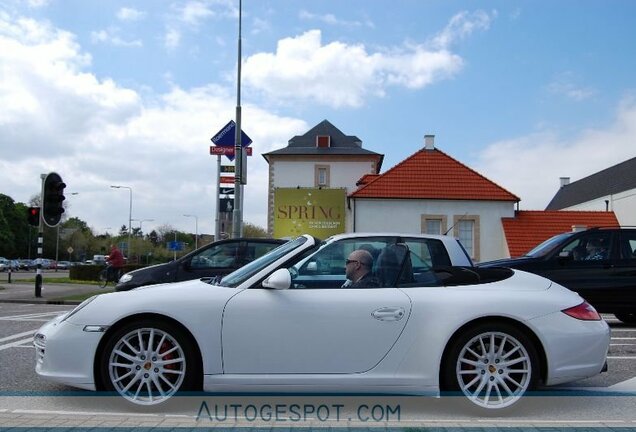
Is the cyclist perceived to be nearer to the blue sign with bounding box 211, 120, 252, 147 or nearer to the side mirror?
the blue sign with bounding box 211, 120, 252, 147

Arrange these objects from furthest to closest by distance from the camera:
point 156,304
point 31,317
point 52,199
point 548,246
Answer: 1. point 52,199
2. point 31,317
3. point 548,246
4. point 156,304

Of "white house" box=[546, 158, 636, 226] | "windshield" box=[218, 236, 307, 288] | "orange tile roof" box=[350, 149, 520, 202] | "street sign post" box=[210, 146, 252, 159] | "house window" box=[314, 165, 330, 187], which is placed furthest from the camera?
"house window" box=[314, 165, 330, 187]

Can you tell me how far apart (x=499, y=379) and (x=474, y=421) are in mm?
384

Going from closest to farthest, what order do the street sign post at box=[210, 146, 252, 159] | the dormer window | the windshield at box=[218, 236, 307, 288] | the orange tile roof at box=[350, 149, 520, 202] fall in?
the windshield at box=[218, 236, 307, 288]
the street sign post at box=[210, 146, 252, 159]
the orange tile roof at box=[350, 149, 520, 202]
the dormer window

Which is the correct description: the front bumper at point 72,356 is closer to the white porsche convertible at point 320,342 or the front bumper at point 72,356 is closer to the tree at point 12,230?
the white porsche convertible at point 320,342

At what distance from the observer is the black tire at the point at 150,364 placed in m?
4.68

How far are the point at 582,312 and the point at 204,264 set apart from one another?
8.00 metres

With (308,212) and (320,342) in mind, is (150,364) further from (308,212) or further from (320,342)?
(308,212)

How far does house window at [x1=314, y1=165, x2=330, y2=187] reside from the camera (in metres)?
61.8

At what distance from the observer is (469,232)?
35.8 m

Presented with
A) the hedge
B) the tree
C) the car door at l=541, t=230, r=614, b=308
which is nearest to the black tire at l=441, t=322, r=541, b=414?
the car door at l=541, t=230, r=614, b=308

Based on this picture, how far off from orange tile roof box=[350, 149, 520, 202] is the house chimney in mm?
727

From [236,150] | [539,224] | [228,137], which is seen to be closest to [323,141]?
[539,224]

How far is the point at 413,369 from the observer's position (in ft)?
15.2
